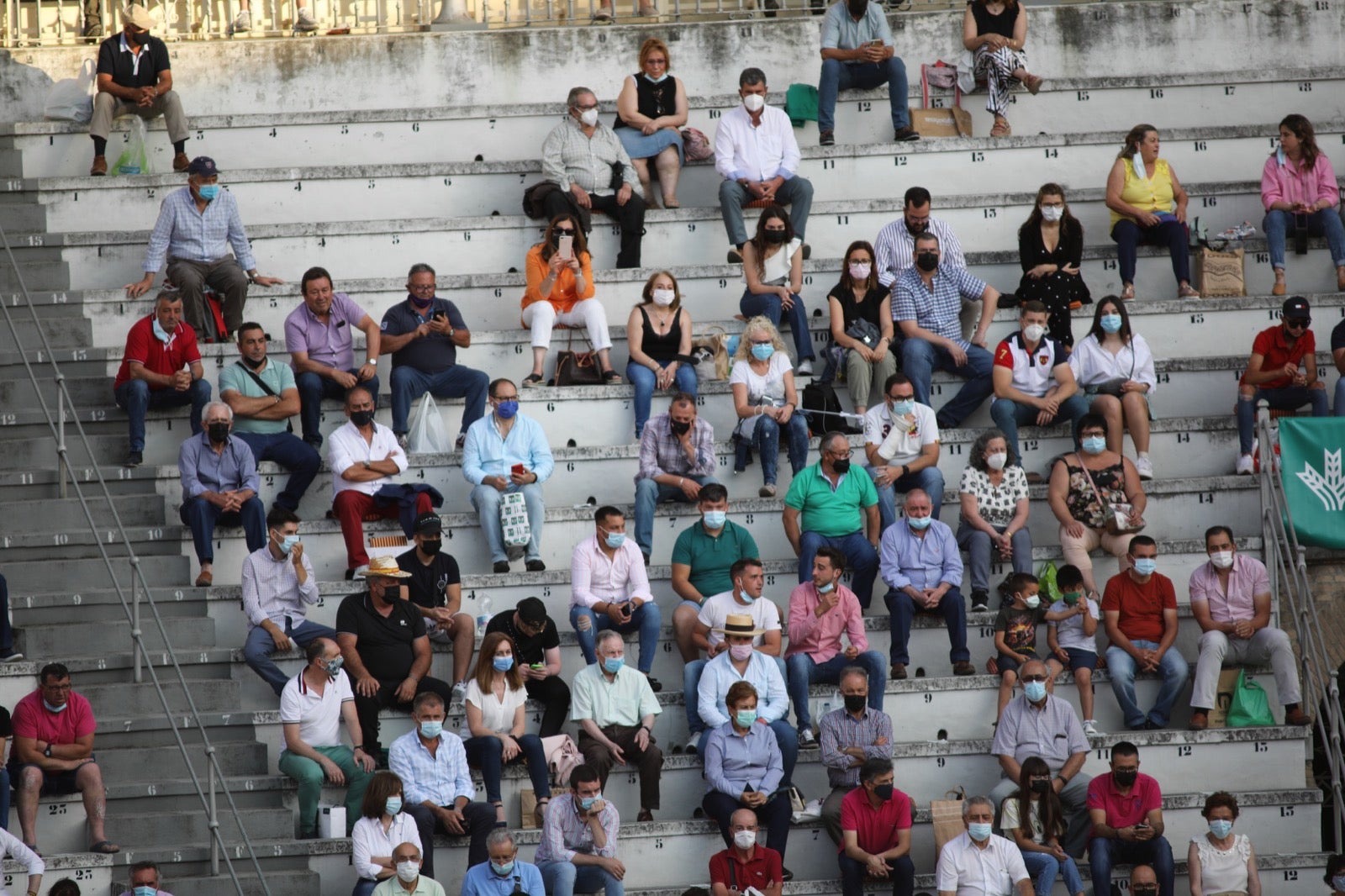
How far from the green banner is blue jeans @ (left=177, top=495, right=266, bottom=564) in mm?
6697

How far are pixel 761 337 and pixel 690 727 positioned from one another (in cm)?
296

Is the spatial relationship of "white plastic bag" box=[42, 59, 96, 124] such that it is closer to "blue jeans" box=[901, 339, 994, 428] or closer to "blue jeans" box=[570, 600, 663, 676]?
"blue jeans" box=[570, 600, 663, 676]

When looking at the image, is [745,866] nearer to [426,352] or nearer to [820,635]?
[820,635]

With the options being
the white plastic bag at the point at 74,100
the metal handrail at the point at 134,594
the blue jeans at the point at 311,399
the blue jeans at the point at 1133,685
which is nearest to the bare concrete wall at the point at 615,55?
the white plastic bag at the point at 74,100

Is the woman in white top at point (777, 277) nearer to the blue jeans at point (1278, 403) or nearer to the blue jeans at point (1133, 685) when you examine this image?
the blue jeans at point (1278, 403)

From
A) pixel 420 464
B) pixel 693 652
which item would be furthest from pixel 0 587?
pixel 693 652

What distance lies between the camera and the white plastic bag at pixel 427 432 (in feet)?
49.1

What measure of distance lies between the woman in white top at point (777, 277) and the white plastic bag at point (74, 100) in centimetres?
559

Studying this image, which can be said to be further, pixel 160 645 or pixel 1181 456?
pixel 1181 456

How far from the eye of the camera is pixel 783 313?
51.6 ft

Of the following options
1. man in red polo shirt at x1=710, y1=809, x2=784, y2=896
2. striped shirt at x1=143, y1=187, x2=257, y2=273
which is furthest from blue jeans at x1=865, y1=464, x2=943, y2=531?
striped shirt at x1=143, y1=187, x2=257, y2=273

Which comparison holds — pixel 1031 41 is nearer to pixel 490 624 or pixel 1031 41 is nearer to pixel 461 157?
pixel 461 157

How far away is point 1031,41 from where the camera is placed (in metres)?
18.8

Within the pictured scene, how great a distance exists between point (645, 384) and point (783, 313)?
52.4 inches
